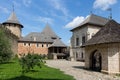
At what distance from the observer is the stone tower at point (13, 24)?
5428 cm

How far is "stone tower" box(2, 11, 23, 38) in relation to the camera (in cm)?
5428

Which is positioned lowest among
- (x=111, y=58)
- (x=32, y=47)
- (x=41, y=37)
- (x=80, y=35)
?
(x=111, y=58)

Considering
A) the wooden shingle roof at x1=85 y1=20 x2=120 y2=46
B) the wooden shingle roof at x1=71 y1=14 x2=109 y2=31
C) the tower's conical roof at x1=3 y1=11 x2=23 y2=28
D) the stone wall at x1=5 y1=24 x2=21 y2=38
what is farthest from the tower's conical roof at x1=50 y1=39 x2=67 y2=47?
the wooden shingle roof at x1=85 y1=20 x2=120 y2=46

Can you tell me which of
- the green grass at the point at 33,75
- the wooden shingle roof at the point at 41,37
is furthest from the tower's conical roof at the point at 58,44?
the green grass at the point at 33,75

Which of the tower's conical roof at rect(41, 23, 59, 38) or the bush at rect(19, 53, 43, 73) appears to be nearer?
the bush at rect(19, 53, 43, 73)

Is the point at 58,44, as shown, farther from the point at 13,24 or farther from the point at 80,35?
the point at 13,24

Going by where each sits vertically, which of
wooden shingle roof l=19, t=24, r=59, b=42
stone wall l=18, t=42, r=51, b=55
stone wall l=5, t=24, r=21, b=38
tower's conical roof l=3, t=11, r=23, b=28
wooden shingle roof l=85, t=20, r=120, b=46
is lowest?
stone wall l=18, t=42, r=51, b=55

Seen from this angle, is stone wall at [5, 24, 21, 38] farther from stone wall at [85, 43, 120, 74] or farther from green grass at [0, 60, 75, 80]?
stone wall at [85, 43, 120, 74]

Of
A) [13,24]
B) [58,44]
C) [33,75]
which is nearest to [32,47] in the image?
[58,44]

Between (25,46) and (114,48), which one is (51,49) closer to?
(25,46)

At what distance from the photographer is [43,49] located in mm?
57250

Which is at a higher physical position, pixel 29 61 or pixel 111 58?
pixel 111 58

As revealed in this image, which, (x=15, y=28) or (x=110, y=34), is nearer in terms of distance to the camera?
(x=110, y=34)

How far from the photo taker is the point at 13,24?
55.0m
